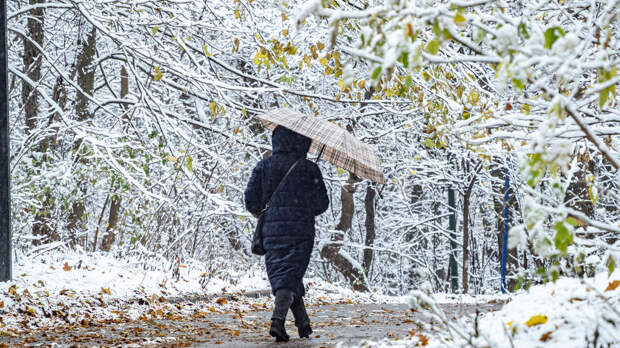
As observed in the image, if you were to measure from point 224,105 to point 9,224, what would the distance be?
119 inches

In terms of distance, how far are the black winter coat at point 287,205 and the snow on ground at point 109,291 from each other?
9.27 feet

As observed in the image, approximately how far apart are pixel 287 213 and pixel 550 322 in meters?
2.74

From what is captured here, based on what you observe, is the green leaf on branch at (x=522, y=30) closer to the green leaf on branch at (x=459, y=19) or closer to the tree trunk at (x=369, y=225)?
the green leaf on branch at (x=459, y=19)

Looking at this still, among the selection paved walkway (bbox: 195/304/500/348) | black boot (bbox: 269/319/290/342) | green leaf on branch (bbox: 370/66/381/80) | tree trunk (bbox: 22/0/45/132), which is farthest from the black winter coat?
tree trunk (bbox: 22/0/45/132)

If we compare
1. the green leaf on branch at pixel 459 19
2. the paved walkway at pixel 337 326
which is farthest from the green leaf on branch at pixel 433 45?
the paved walkway at pixel 337 326

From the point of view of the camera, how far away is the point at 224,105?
9.09 metres

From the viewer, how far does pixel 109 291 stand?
355 inches

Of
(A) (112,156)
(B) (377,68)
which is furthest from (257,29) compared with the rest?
(B) (377,68)

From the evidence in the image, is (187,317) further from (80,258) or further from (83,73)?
(83,73)

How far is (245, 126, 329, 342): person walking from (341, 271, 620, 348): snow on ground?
1371 millimetres

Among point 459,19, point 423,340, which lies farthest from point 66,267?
point 459,19

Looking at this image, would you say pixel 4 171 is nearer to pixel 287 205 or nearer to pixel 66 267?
pixel 66 267

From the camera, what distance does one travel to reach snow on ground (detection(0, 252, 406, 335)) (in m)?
7.75

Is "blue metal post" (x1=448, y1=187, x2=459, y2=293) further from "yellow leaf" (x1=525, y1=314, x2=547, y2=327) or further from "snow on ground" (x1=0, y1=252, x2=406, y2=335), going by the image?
"yellow leaf" (x1=525, y1=314, x2=547, y2=327)
